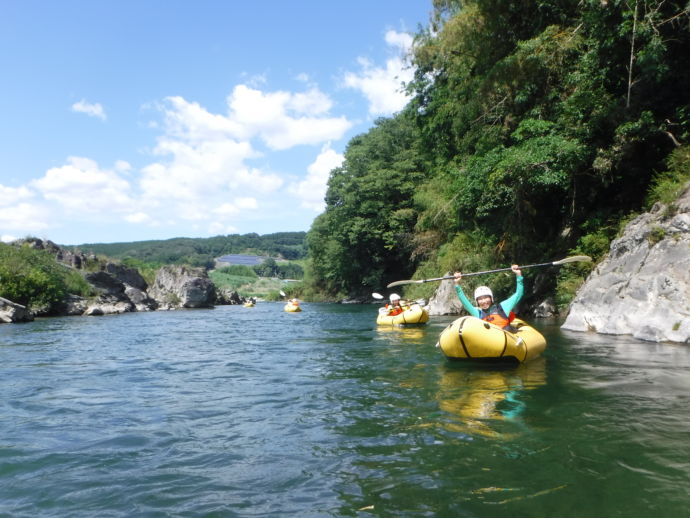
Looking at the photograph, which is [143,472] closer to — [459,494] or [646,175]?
[459,494]

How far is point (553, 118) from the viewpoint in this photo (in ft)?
46.1

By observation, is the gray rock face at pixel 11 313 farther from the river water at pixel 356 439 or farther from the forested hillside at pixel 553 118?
the forested hillside at pixel 553 118

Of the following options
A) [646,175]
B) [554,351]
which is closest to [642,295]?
[554,351]

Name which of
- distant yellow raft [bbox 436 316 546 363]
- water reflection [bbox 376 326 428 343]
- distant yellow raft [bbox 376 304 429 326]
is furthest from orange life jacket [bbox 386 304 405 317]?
distant yellow raft [bbox 436 316 546 363]

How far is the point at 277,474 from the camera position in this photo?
353 centimetres

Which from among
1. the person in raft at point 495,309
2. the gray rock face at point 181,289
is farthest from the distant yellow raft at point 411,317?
the gray rock face at point 181,289

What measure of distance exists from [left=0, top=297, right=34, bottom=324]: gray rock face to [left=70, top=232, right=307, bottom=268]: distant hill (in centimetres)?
10044

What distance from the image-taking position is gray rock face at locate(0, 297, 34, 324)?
911 inches

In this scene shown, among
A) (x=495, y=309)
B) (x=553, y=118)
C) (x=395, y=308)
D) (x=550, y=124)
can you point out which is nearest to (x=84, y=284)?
(x=395, y=308)

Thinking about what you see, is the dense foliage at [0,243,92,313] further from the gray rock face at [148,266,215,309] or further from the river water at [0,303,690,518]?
the river water at [0,303,690,518]

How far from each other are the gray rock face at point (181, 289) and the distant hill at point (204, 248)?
221 feet

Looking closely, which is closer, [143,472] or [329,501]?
[329,501]

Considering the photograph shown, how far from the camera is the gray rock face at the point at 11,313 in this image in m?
23.1

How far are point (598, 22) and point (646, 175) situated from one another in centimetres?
395
